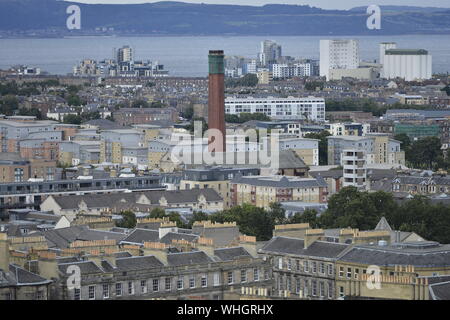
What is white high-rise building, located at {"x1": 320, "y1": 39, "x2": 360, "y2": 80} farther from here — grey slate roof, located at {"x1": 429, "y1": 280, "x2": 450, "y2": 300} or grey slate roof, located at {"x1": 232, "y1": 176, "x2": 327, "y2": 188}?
grey slate roof, located at {"x1": 429, "y1": 280, "x2": 450, "y2": 300}

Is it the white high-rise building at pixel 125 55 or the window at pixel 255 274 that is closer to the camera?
the window at pixel 255 274

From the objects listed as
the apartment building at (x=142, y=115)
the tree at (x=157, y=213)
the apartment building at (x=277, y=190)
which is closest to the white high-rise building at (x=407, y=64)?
the apartment building at (x=142, y=115)

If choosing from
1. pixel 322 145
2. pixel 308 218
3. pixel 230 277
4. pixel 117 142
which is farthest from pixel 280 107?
pixel 230 277

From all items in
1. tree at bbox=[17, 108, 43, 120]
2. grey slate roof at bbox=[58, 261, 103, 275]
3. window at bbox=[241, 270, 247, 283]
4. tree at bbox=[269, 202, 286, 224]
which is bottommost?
tree at bbox=[17, 108, 43, 120]

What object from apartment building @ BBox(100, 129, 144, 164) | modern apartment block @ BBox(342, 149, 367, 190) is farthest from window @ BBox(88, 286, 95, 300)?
apartment building @ BBox(100, 129, 144, 164)

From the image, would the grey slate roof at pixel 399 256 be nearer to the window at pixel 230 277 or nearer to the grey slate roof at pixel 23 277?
the window at pixel 230 277

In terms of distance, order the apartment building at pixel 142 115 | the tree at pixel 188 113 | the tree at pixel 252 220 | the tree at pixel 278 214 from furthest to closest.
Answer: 1. the tree at pixel 188 113
2. the apartment building at pixel 142 115
3. the tree at pixel 278 214
4. the tree at pixel 252 220
